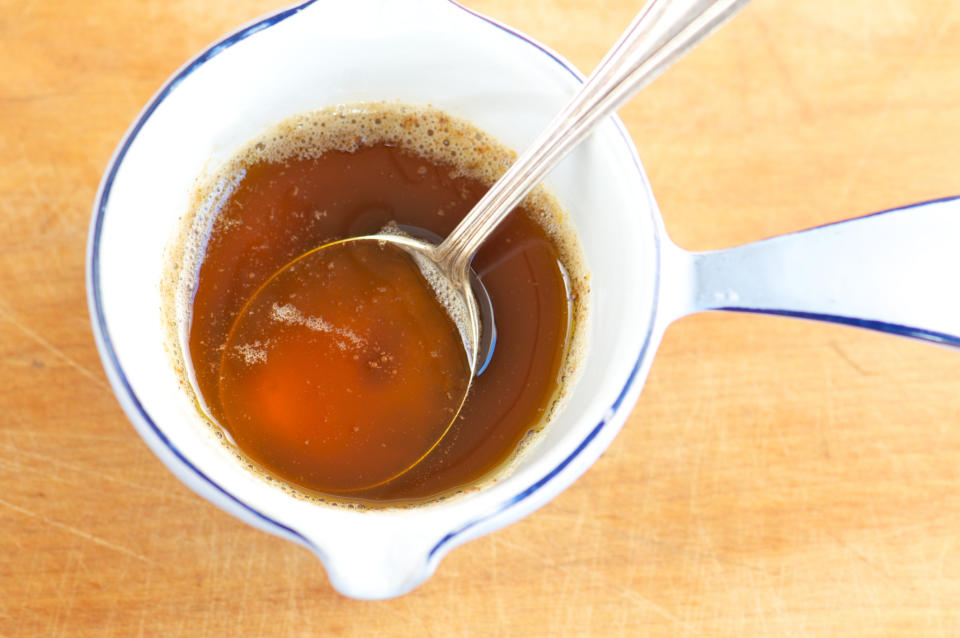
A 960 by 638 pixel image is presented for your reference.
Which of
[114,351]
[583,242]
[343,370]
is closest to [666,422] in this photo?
[583,242]

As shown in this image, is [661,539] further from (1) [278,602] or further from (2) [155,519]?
(2) [155,519]

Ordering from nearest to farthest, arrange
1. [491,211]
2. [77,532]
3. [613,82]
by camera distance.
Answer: [613,82] < [491,211] < [77,532]

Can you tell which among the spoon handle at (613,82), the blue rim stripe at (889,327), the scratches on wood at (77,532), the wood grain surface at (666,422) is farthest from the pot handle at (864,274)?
the scratches on wood at (77,532)

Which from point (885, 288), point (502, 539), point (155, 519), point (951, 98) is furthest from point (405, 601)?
point (951, 98)

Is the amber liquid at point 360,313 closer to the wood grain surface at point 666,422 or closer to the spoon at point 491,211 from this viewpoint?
the spoon at point 491,211

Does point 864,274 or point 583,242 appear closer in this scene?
point 864,274

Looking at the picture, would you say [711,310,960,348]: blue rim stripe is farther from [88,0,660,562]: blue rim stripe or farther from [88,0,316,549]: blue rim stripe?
[88,0,316,549]: blue rim stripe

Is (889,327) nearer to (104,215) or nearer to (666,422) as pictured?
(666,422)
